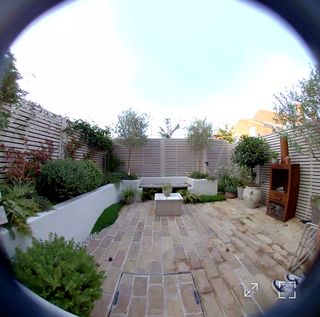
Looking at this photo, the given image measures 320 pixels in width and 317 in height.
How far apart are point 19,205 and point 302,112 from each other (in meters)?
4.42

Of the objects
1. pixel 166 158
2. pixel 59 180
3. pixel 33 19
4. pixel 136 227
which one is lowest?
pixel 136 227

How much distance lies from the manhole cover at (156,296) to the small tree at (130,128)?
19.9ft

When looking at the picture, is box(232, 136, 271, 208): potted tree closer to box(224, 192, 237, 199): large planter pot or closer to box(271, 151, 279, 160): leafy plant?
box(271, 151, 279, 160): leafy plant

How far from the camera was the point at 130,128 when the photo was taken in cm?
806

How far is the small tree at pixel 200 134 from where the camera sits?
339 inches

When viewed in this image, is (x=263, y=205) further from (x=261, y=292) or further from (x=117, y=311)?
(x=117, y=311)

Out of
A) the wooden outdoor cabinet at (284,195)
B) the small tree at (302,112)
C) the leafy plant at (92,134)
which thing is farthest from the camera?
the leafy plant at (92,134)

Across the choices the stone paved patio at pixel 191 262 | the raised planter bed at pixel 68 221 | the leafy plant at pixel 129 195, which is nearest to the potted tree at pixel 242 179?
the stone paved patio at pixel 191 262

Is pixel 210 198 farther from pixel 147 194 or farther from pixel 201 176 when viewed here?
pixel 147 194

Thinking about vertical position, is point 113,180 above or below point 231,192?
above

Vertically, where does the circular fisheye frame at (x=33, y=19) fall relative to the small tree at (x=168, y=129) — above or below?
below

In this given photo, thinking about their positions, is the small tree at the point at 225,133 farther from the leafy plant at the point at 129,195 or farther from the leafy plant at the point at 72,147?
the leafy plant at the point at 72,147

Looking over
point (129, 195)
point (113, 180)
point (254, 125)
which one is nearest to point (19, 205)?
point (113, 180)

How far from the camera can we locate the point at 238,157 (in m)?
6.75
